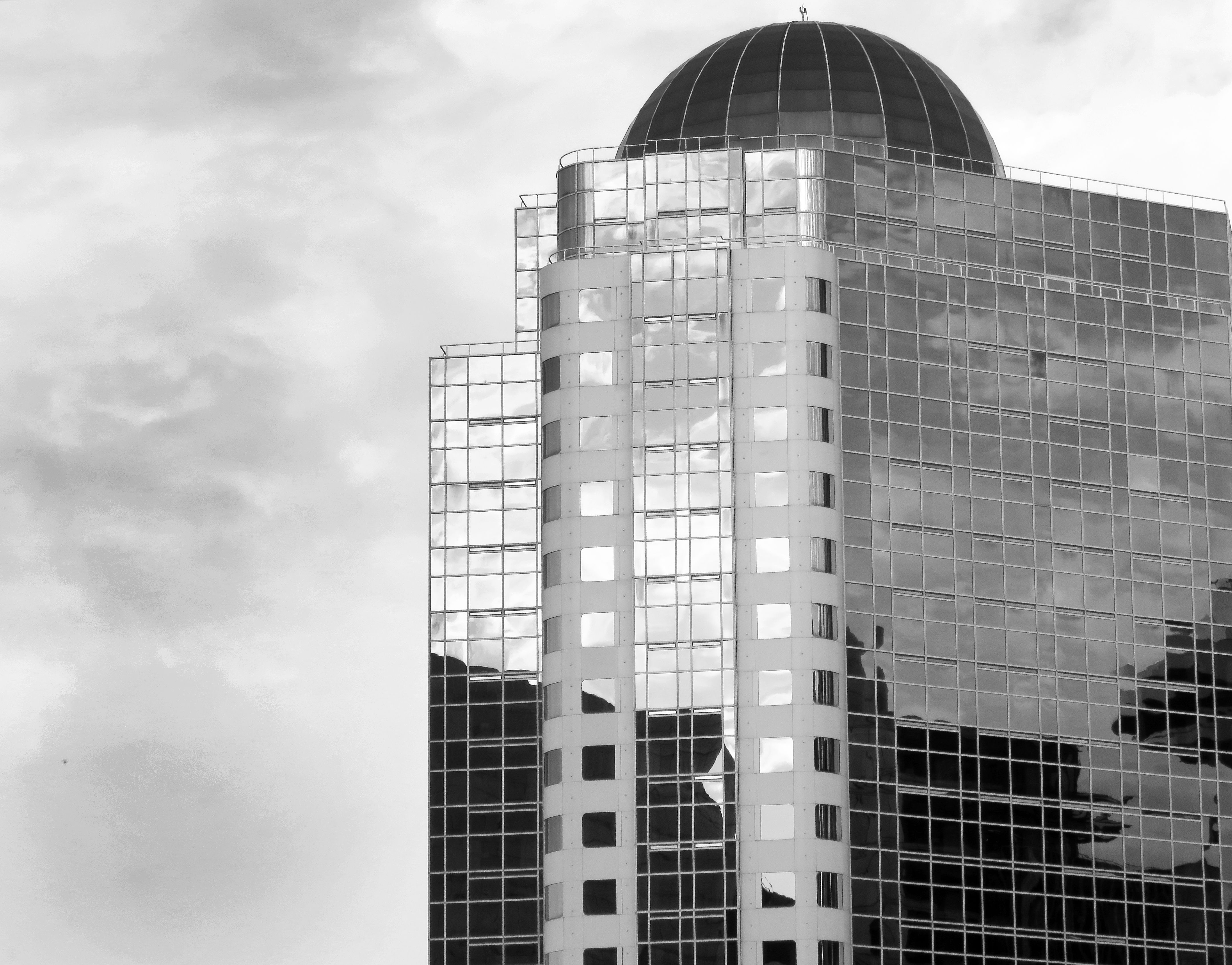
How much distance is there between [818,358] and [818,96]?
68.9ft

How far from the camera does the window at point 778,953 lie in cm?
13912

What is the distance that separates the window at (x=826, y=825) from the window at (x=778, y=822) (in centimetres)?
133

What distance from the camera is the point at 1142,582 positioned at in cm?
15412

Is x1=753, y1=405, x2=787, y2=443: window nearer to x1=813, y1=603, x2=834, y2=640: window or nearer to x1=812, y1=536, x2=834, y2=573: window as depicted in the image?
x1=812, y1=536, x2=834, y2=573: window

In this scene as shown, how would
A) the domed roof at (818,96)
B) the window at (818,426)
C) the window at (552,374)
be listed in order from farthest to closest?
the domed roof at (818,96)
the window at (552,374)
the window at (818,426)

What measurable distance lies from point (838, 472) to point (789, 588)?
7821 mm

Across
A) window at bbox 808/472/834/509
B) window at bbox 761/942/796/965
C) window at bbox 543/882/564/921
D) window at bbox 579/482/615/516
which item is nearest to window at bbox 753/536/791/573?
window at bbox 808/472/834/509

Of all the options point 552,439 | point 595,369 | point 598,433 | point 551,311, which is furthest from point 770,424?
point 551,311

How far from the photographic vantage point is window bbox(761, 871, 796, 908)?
140m

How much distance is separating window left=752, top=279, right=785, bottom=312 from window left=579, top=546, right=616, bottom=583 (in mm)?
16632

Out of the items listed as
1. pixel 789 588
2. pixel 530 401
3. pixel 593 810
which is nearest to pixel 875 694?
pixel 789 588

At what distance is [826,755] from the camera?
14275cm

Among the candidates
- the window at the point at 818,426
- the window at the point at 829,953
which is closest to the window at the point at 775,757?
the window at the point at 829,953

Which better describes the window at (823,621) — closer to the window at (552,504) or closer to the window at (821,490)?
the window at (821,490)
